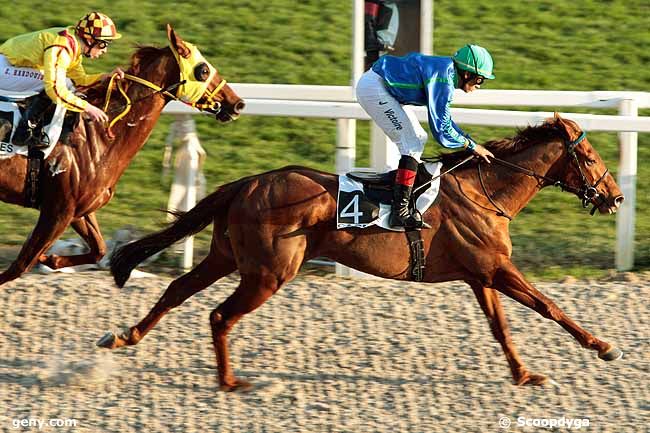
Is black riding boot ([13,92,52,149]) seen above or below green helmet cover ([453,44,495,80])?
below

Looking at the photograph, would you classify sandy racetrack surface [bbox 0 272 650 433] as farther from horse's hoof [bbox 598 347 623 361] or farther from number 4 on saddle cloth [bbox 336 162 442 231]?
number 4 on saddle cloth [bbox 336 162 442 231]

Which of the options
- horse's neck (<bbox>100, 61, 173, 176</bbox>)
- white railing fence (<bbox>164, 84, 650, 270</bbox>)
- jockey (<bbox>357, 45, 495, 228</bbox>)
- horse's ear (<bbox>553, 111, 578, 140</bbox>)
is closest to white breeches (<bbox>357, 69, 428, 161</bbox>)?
jockey (<bbox>357, 45, 495, 228</bbox>)

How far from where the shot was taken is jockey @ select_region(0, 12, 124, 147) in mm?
7039

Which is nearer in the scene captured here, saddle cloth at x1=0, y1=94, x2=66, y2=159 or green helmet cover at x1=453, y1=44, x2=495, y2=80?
green helmet cover at x1=453, y1=44, x2=495, y2=80

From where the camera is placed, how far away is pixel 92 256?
24.9 feet

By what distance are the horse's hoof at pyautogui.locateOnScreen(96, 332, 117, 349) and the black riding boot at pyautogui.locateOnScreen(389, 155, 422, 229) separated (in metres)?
1.60

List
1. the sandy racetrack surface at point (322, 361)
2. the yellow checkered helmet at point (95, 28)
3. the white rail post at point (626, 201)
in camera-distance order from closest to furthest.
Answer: the sandy racetrack surface at point (322, 361) < the yellow checkered helmet at point (95, 28) < the white rail post at point (626, 201)

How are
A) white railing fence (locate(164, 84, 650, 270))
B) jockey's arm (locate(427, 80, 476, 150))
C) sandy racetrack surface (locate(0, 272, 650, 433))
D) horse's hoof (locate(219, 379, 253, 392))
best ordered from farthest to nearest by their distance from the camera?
white railing fence (locate(164, 84, 650, 270)), jockey's arm (locate(427, 80, 476, 150)), horse's hoof (locate(219, 379, 253, 392)), sandy racetrack surface (locate(0, 272, 650, 433))

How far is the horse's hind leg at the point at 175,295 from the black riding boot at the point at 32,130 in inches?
Result: 46.7

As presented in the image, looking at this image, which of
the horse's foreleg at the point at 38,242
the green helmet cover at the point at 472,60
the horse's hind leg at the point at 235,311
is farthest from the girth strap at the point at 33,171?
the green helmet cover at the point at 472,60

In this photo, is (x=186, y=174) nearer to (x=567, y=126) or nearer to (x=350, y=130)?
(x=350, y=130)

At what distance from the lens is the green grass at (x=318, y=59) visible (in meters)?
9.47

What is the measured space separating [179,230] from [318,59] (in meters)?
5.22

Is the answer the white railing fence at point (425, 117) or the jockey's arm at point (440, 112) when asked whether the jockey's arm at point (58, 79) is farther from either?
the jockey's arm at point (440, 112)
